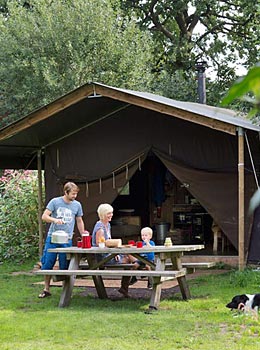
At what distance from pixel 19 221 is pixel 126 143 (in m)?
2.69

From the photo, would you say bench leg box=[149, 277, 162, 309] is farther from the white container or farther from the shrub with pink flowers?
the shrub with pink flowers

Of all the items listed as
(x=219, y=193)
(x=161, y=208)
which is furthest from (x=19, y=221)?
(x=219, y=193)

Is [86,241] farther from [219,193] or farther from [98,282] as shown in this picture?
[219,193]

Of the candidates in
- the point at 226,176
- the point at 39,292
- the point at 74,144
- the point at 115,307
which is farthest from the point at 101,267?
the point at 74,144

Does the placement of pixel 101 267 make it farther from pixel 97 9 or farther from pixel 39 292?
pixel 97 9

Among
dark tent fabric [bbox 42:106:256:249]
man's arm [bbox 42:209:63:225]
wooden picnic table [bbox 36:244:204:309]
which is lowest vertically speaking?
wooden picnic table [bbox 36:244:204:309]

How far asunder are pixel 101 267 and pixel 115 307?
0.55 metres

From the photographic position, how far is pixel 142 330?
15.7 feet

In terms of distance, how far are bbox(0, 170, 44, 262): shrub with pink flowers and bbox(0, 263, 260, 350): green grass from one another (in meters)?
3.64

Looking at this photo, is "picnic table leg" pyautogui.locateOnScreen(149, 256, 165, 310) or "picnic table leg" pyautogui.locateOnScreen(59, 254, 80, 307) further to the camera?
"picnic table leg" pyautogui.locateOnScreen(59, 254, 80, 307)

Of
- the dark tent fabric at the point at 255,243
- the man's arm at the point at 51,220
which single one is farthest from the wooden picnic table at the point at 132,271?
the dark tent fabric at the point at 255,243

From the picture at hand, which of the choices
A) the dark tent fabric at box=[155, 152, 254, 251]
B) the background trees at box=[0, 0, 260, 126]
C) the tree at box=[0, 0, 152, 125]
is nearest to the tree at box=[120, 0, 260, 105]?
the background trees at box=[0, 0, 260, 126]

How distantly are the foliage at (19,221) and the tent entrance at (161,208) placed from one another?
60.0 inches

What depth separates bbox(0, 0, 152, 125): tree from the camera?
14.6 meters
